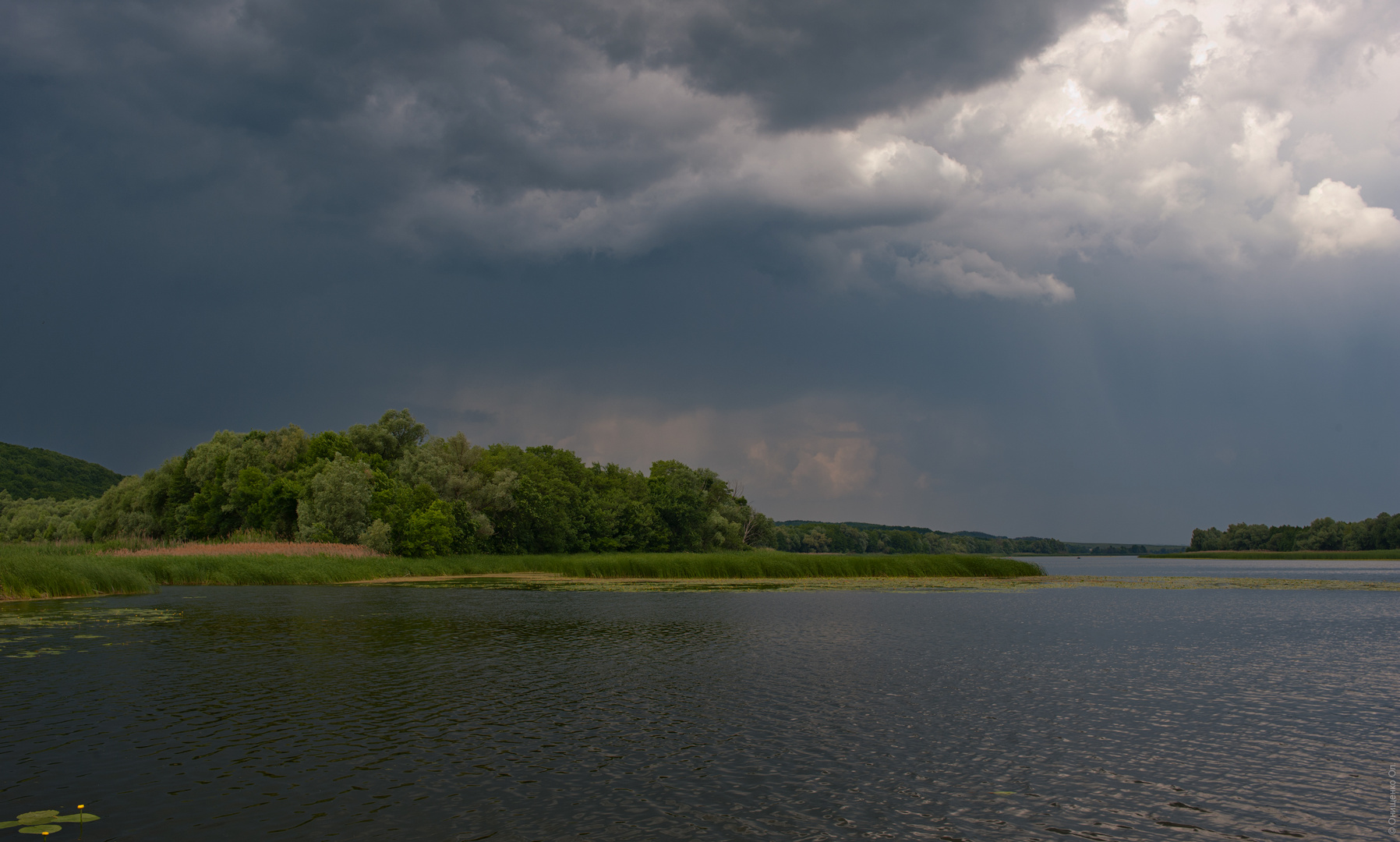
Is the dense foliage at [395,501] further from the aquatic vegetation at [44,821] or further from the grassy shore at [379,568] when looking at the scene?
the aquatic vegetation at [44,821]

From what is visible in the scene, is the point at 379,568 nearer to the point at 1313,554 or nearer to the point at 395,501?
the point at 395,501

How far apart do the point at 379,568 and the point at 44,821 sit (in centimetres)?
6124

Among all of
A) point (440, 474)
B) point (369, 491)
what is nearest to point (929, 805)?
point (369, 491)

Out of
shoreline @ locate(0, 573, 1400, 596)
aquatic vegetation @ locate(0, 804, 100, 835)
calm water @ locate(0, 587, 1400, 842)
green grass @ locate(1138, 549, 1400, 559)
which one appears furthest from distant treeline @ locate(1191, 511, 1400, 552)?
aquatic vegetation @ locate(0, 804, 100, 835)

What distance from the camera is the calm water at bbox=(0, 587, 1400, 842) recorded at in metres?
10.8

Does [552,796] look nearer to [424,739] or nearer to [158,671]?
[424,739]

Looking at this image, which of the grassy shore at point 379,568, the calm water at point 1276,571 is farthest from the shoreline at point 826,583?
the calm water at point 1276,571

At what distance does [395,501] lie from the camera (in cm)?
8544

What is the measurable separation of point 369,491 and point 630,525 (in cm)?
4337

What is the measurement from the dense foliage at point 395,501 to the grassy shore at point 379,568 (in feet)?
30.4

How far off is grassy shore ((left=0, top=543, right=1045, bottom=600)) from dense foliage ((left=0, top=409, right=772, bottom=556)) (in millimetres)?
9272

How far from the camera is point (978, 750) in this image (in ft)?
47.3

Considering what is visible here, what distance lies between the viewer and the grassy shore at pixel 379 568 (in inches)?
1642

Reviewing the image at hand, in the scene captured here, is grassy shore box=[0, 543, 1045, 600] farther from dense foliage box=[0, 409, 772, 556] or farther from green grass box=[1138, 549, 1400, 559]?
green grass box=[1138, 549, 1400, 559]
